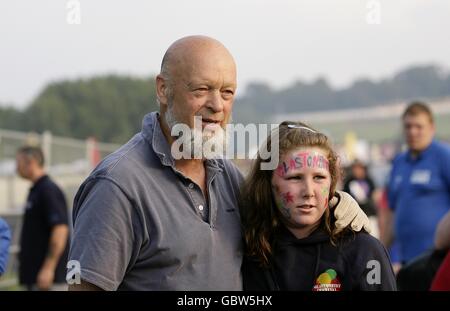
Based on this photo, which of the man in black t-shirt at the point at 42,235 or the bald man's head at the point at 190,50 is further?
the man in black t-shirt at the point at 42,235

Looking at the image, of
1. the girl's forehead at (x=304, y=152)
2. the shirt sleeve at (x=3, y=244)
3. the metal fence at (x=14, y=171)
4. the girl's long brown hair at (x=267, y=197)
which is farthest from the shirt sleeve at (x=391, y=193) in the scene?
the metal fence at (x=14, y=171)

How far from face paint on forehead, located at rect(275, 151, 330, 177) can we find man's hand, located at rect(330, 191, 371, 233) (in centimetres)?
15

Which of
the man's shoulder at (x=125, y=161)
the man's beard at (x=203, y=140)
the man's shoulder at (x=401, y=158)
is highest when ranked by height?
the man's shoulder at (x=401, y=158)

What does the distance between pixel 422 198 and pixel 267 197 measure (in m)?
4.27

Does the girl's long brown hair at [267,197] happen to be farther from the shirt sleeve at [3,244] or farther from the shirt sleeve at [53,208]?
the shirt sleeve at [53,208]

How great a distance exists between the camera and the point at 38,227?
822 cm

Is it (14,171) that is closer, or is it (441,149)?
(441,149)

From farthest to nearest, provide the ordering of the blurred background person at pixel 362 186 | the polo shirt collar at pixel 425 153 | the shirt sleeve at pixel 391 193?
the blurred background person at pixel 362 186
the shirt sleeve at pixel 391 193
the polo shirt collar at pixel 425 153

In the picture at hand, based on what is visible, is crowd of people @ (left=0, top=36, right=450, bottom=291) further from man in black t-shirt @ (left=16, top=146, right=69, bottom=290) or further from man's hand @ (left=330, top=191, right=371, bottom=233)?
man in black t-shirt @ (left=16, top=146, right=69, bottom=290)

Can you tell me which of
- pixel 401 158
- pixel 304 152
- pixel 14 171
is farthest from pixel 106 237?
pixel 14 171

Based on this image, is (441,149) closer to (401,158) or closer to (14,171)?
(401,158)

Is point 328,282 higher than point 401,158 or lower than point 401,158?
Answer: lower

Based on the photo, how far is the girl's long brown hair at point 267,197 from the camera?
3.27 metres

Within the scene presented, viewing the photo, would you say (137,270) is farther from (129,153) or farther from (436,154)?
(436,154)
